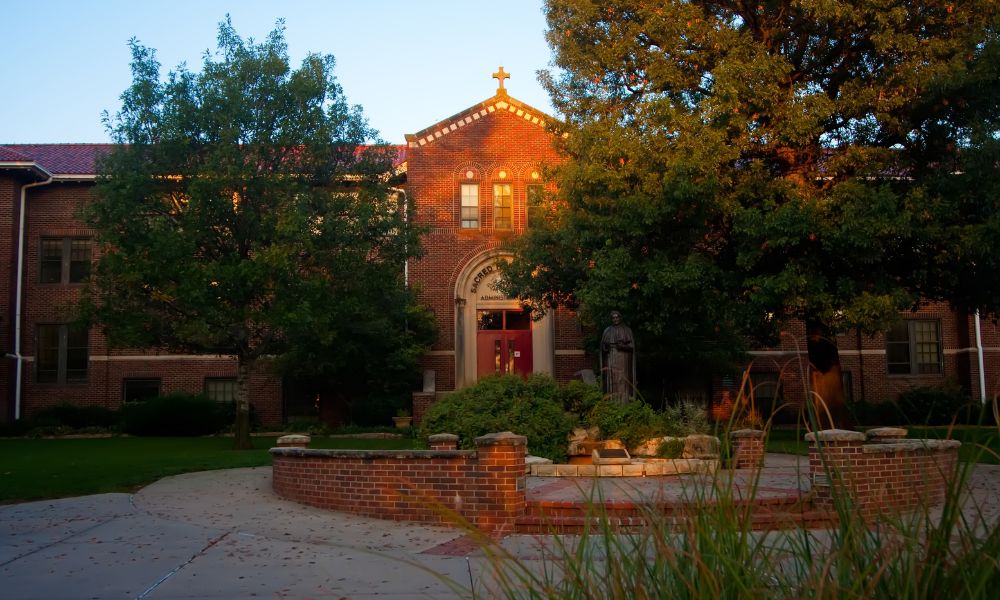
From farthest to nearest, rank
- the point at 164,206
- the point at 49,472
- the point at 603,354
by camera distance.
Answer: the point at 164,206 → the point at 603,354 → the point at 49,472

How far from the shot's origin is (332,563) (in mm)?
7836

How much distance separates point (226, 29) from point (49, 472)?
11.1 metres

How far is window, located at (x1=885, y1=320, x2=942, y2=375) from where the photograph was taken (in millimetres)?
33438

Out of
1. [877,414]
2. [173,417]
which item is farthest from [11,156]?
[877,414]

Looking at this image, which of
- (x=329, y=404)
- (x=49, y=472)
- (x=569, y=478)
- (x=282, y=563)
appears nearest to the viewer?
(x=282, y=563)

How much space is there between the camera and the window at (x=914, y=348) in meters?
33.4

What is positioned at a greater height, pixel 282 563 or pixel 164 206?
pixel 164 206

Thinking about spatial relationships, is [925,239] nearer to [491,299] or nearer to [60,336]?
[491,299]

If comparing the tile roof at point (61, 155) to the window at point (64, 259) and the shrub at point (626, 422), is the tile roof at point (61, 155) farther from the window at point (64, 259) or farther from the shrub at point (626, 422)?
the shrub at point (626, 422)

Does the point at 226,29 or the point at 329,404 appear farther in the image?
the point at 329,404

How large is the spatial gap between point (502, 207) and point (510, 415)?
18.4 meters

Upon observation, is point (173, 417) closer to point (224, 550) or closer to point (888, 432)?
point (224, 550)

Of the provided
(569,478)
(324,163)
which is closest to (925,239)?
(569,478)

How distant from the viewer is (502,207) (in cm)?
3133
